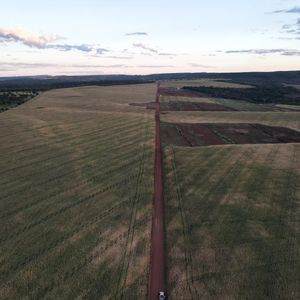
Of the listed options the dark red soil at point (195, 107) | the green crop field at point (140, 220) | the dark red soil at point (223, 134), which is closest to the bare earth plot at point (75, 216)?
the green crop field at point (140, 220)

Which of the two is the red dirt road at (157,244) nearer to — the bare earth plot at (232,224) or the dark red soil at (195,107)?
the bare earth plot at (232,224)

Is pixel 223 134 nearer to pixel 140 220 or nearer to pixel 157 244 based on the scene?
pixel 140 220

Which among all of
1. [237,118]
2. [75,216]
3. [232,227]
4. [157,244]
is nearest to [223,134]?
[237,118]

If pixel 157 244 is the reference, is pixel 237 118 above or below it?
below

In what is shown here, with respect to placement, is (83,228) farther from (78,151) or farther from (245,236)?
(78,151)

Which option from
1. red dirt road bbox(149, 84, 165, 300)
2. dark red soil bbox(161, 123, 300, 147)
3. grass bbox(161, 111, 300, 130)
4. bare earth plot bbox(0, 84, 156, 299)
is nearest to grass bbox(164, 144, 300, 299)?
red dirt road bbox(149, 84, 165, 300)
